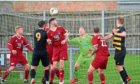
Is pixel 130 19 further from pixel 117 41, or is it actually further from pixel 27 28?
pixel 117 41

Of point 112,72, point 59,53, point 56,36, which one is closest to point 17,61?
point 59,53

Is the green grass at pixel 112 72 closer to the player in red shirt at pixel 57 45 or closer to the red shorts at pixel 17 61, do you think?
the red shorts at pixel 17 61

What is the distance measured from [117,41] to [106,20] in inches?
239

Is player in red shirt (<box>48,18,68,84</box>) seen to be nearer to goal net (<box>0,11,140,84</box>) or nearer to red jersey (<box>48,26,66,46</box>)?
red jersey (<box>48,26,66,46</box>)

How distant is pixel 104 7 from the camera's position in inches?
1001

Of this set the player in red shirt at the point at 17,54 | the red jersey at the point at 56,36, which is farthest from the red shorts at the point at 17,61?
the red jersey at the point at 56,36

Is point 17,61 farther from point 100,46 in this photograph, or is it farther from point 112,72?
point 112,72

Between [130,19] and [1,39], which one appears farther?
[130,19]

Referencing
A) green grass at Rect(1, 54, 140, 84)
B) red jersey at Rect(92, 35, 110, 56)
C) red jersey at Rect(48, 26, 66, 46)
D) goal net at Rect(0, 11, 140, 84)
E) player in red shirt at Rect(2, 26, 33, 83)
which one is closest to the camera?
red jersey at Rect(92, 35, 110, 56)

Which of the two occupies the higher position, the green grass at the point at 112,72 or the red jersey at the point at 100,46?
the red jersey at the point at 100,46

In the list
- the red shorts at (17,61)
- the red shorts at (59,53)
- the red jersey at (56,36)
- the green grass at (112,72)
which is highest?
the red jersey at (56,36)

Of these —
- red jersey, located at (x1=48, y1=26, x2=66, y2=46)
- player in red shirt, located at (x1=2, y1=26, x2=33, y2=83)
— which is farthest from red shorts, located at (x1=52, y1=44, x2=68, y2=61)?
player in red shirt, located at (x1=2, y1=26, x2=33, y2=83)

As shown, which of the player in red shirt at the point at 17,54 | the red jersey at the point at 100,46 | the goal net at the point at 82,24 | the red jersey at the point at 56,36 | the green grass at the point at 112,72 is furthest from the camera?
the goal net at the point at 82,24

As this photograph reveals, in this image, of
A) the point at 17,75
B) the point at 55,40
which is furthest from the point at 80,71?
the point at 55,40
